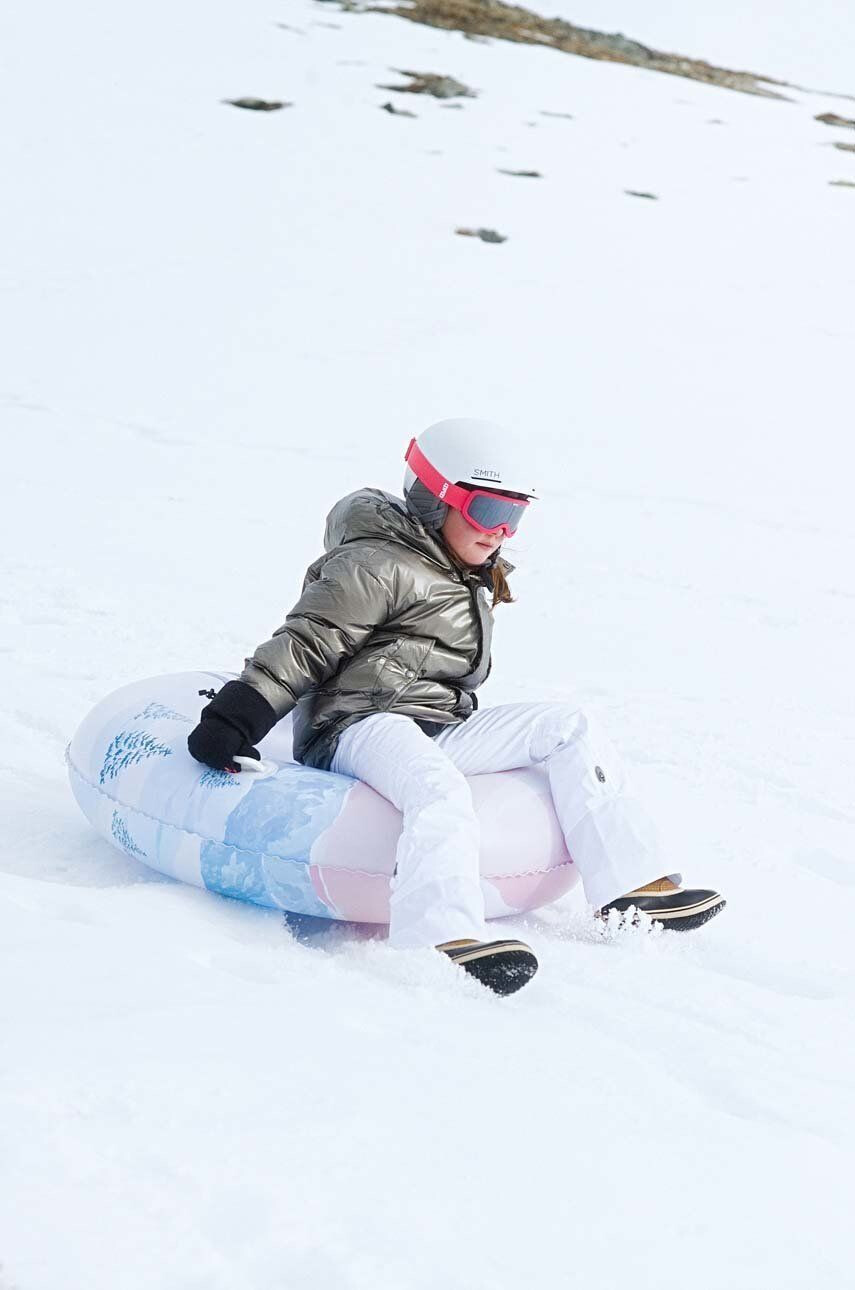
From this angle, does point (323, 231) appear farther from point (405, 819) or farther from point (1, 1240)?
point (1, 1240)

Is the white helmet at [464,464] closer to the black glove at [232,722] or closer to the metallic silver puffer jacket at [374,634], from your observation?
the metallic silver puffer jacket at [374,634]

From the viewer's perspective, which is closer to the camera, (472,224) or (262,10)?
(472,224)

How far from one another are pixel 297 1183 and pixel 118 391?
29.9ft

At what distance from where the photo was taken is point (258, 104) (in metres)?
20.6

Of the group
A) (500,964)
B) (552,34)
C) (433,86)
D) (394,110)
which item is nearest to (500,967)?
(500,964)

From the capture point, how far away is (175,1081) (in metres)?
2.17

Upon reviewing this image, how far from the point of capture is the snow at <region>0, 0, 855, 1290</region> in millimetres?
2023

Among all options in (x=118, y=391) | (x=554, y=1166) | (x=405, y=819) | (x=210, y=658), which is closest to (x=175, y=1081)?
(x=554, y=1166)

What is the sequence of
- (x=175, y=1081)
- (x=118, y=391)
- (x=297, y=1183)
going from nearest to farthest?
(x=297, y=1183) < (x=175, y=1081) < (x=118, y=391)

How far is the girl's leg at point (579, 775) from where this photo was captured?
329 cm

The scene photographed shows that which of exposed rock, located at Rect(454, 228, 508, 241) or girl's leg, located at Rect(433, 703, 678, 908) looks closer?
girl's leg, located at Rect(433, 703, 678, 908)

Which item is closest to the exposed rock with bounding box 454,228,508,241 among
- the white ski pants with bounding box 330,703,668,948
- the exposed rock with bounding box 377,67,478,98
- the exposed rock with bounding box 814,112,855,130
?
the exposed rock with bounding box 377,67,478,98

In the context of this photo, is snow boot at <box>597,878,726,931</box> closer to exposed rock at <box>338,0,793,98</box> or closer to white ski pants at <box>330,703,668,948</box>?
white ski pants at <box>330,703,668,948</box>

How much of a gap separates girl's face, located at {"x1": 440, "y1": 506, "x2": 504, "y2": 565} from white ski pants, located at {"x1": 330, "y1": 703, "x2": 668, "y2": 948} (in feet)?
1.38
